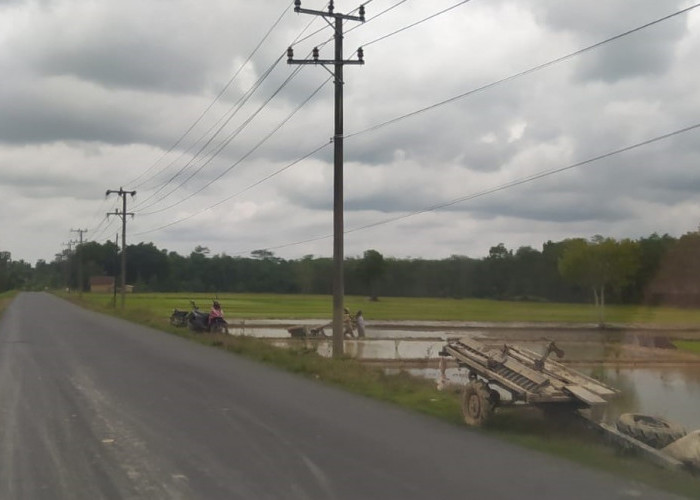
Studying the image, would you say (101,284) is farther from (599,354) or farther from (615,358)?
(615,358)

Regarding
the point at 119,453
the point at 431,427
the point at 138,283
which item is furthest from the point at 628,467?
the point at 138,283

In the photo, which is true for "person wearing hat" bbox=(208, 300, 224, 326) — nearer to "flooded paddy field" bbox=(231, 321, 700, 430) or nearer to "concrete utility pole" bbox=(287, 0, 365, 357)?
"flooded paddy field" bbox=(231, 321, 700, 430)

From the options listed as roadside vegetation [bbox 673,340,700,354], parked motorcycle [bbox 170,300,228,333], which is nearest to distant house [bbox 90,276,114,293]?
parked motorcycle [bbox 170,300,228,333]

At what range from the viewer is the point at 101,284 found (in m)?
170

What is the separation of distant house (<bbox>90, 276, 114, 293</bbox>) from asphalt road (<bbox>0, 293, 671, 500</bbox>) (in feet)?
506

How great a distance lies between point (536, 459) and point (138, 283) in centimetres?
14250

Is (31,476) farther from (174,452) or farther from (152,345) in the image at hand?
(152,345)

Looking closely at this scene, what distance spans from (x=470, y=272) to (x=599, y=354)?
49.1 m

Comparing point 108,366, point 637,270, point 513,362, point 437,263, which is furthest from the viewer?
point 437,263

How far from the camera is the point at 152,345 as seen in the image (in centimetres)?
2952

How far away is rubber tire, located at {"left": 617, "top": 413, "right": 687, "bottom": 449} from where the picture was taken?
34.4 feet

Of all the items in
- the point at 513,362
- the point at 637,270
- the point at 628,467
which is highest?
the point at 637,270

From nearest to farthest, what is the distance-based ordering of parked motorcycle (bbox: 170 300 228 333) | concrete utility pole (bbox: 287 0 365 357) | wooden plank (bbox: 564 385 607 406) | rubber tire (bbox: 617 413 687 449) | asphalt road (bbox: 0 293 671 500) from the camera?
asphalt road (bbox: 0 293 671 500), rubber tire (bbox: 617 413 687 449), wooden plank (bbox: 564 385 607 406), concrete utility pole (bbox: 287 0 365 357), parked motorcycle (bbox: 170 300 228 333)

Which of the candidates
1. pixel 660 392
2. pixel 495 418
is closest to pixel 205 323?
pixel 660 392
